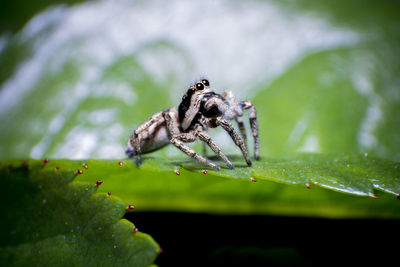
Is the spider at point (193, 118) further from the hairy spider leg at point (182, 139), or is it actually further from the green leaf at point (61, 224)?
the green leaf at point (61, 224)

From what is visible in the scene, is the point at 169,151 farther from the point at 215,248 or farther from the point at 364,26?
the point at 364,26

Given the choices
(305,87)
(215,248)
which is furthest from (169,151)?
(305,87)

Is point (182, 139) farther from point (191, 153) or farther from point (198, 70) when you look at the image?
point (198, 70)

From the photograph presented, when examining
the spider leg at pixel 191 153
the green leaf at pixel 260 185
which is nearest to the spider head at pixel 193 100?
the spider leg at pixel 191 153

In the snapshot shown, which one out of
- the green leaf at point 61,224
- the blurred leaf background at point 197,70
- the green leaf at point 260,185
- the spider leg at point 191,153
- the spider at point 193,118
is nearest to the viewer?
the green leaf at point 61,224

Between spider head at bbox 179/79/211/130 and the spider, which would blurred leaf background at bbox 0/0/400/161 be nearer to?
the spider
